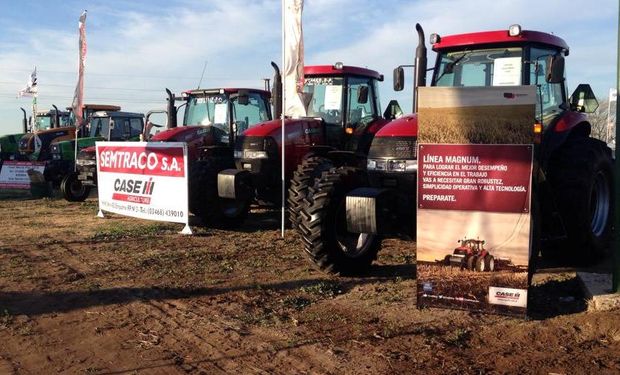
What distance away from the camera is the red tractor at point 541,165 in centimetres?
584

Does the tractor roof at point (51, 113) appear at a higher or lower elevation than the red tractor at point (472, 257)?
higher

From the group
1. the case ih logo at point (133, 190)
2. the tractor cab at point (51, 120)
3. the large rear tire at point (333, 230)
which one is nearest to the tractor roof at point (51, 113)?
the tractor cab at point (51, 120)

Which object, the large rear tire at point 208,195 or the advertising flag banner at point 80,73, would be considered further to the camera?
the advertising flag banner at point 80,73

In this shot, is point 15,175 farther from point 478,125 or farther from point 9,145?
point 478,125

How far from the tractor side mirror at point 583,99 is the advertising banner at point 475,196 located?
115 inches

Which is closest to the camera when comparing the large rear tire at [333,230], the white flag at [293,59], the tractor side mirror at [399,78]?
the large rear tire at [333,230]

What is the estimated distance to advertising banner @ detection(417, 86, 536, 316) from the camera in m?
4.48

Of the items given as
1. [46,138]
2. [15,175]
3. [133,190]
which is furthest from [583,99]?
[46,138]

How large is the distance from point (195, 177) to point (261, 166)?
1.11 meters

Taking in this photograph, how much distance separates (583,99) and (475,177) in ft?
10.5

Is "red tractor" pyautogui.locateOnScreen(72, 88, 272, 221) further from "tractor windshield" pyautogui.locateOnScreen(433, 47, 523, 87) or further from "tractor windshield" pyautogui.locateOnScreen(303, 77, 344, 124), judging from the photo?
"tractor windshield" pyautogui.locateOnScreen(433, 47, 523, 87)

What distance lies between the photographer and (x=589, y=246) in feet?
21.1

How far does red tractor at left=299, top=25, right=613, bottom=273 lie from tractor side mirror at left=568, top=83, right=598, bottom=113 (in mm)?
204

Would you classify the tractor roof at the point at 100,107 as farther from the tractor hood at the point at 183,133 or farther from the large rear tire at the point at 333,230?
the large rear tire at the point at 333,230
